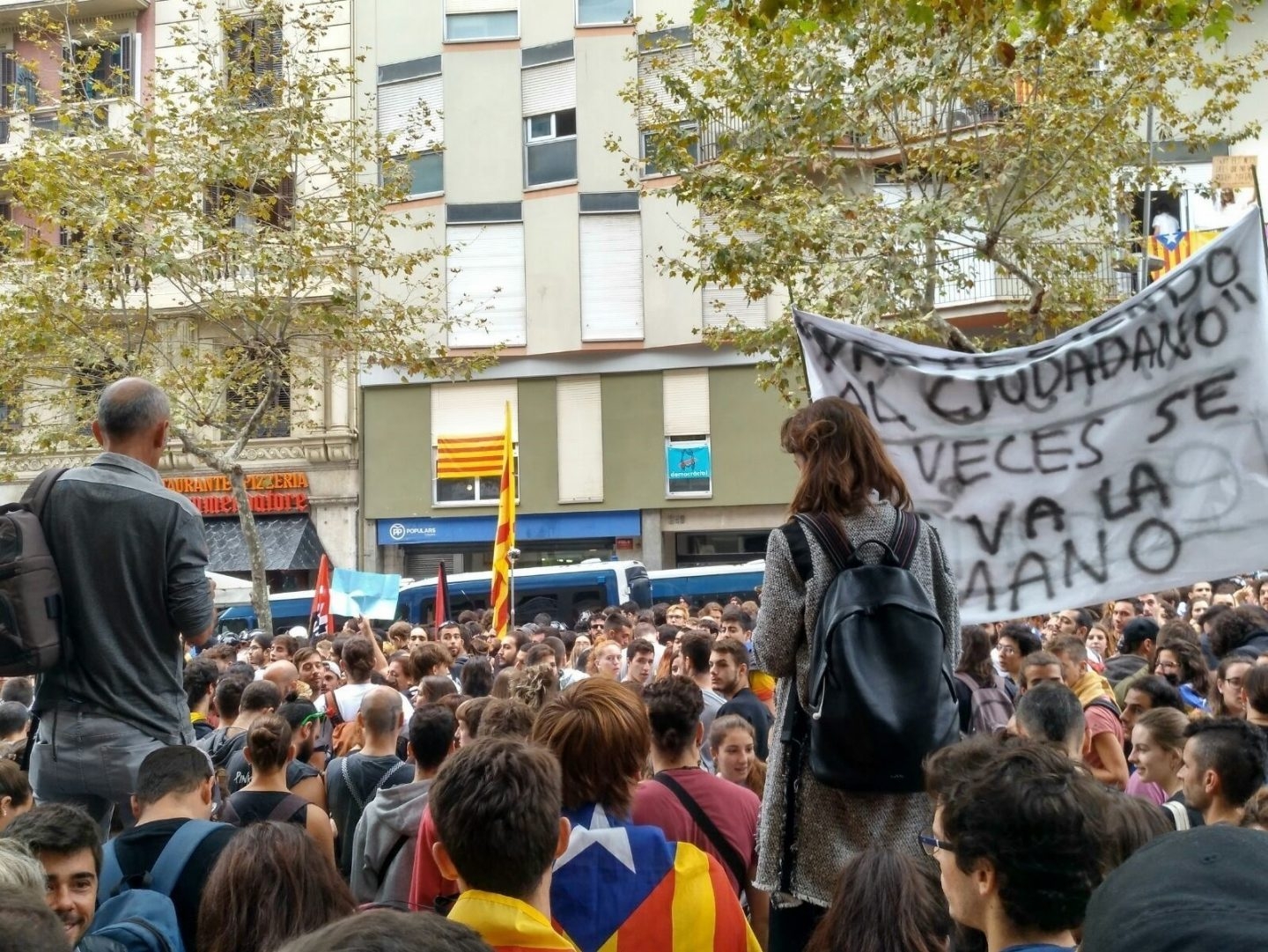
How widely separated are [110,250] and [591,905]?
58.4 feet

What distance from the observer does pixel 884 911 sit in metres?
3.28

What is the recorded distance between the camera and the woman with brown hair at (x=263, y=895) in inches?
142

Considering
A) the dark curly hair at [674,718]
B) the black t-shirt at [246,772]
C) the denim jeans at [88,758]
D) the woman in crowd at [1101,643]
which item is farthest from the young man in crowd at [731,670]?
the woman in crowd at [1101,643]

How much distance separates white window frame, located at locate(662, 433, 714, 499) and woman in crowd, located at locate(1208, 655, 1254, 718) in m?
22.2

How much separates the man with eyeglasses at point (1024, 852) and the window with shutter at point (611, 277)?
26804mm

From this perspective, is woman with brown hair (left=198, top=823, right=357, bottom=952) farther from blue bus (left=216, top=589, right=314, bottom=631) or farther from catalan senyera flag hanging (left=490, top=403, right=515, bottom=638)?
blue bus (left=216, top=589, right=314, bottom=631)

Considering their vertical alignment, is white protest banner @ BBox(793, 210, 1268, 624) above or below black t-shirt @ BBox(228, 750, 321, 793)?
above

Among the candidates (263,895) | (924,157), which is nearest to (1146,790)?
(263,895)

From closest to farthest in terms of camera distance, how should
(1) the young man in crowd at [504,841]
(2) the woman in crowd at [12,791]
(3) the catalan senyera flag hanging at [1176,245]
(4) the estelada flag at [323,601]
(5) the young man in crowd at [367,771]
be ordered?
1. (1) the young man in crowd at [504,841]
2. (2) the woman in crowd at [12,791]
3. (5) the young man in crowd at [367,771]
4. (4) the estelada flag at [323,601]
5. (3) the catalan senyera flag hanging at [1176,245]

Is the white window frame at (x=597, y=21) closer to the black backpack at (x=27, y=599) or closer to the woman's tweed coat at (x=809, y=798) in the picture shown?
the black backpack at (x=27, y=599)

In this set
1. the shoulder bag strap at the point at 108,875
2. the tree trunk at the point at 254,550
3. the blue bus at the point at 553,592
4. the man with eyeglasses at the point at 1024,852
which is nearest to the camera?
the man with eyeglasses at the point at 1024,852

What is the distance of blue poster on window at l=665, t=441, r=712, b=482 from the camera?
29.2 meters

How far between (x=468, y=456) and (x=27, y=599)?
2629 cm

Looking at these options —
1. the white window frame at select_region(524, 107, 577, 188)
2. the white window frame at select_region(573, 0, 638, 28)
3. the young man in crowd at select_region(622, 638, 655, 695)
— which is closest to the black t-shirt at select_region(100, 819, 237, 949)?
the young man in crowd at select_region(622, 638, 655, 695)
